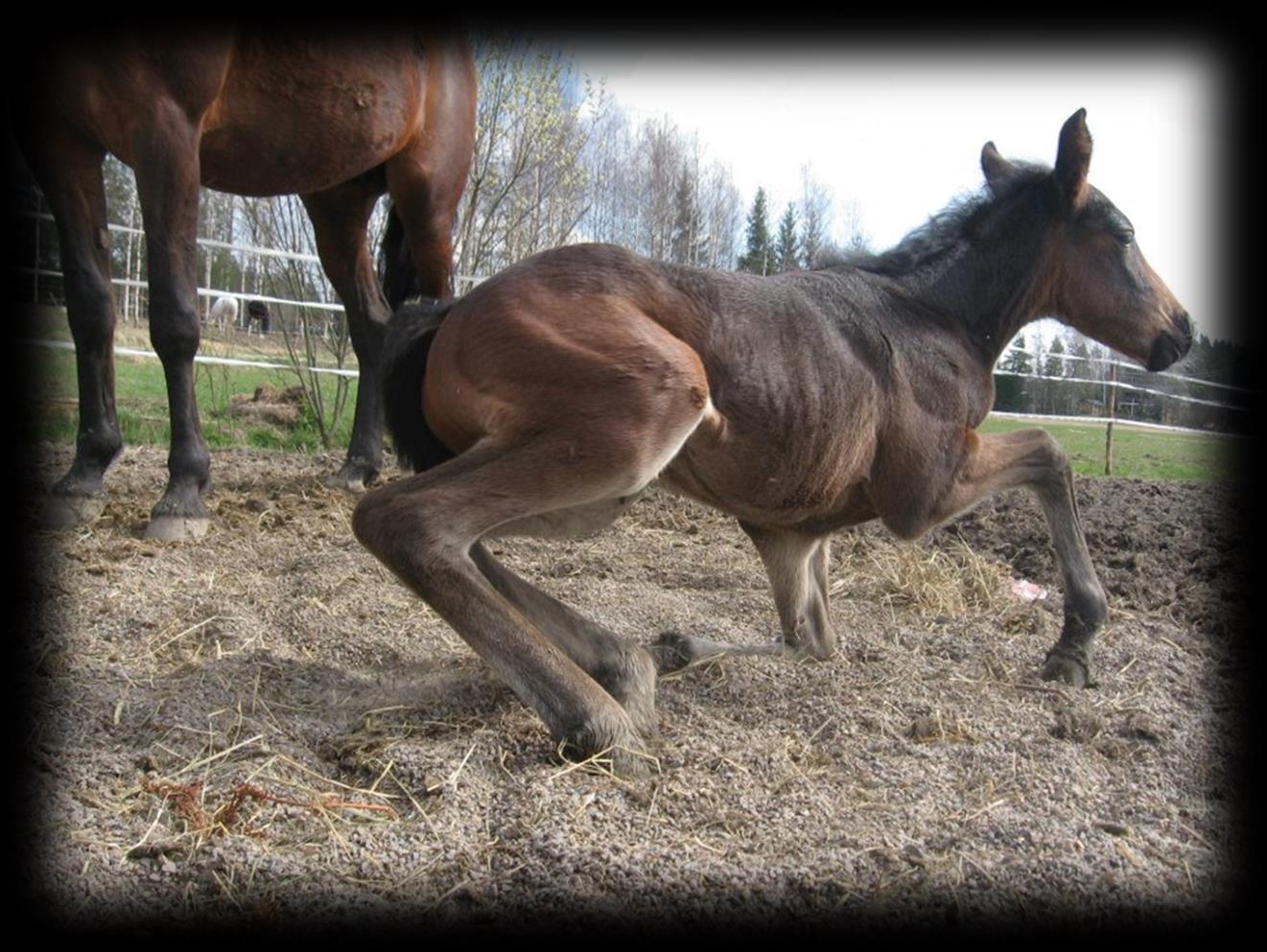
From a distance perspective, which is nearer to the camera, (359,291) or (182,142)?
(182,142)

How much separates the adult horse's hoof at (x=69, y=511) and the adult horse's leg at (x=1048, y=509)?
12.8ft

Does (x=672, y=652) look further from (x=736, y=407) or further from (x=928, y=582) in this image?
(x=928, y=582)

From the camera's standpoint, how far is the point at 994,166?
4.59 m

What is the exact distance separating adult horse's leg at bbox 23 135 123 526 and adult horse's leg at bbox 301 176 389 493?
64.7 inches

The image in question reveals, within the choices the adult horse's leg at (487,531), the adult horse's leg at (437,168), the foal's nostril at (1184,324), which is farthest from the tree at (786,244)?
the adult horse's leg at (487,531)

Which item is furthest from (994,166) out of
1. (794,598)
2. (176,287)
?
(176,287)

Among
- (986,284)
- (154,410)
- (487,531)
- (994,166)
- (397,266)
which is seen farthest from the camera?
(154,410)

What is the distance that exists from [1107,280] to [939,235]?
0.73 m

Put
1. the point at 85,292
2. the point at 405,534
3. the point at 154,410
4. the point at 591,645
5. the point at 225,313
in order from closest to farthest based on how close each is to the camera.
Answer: the point at 405,534, the point at 591,645, the point at 85,292, the point at 154,410, the point at 225,313

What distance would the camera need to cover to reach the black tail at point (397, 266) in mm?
7203

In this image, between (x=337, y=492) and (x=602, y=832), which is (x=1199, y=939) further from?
(x=337, y=492)

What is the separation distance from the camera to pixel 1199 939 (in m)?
2.44

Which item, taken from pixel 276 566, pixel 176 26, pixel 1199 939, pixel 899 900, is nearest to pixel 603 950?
pixel 899 900

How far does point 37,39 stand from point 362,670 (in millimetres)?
3493
